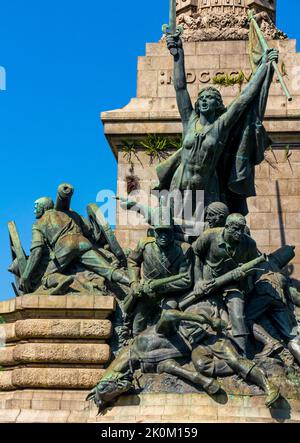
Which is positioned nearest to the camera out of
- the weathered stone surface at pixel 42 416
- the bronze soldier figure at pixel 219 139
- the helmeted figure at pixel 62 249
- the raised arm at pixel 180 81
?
the weathered stone surface at pixel 42 416

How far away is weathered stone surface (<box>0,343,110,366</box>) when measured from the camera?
1525 cm

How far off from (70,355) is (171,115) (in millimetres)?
5972

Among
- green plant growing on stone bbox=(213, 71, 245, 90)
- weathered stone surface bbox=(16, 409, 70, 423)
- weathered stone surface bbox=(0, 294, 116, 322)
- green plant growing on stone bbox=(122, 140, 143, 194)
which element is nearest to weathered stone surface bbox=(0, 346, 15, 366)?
weathered stone surface bbox=(0, 294, 116, 322)

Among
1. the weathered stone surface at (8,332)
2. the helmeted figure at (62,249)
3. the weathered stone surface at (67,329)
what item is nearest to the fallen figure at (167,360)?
the weathered stone surface at (67,329)

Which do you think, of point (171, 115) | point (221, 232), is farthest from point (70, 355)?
point (171, 115)

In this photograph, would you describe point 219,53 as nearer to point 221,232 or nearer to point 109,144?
point 109,144

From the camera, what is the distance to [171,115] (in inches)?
751

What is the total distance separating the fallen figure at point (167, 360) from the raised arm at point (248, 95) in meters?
3.55

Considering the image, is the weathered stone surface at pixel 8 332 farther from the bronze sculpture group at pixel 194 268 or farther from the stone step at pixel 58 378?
the stone step at pixel 58 378

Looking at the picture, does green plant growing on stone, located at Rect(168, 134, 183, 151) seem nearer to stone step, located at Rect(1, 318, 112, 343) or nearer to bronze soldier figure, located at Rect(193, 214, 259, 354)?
bronze soldier figure, located at Rect(193, 214, 259, 354)

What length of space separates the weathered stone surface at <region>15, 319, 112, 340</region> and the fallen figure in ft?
2.64

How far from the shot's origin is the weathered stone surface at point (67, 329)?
15.4 metres

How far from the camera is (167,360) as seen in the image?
563 inches
